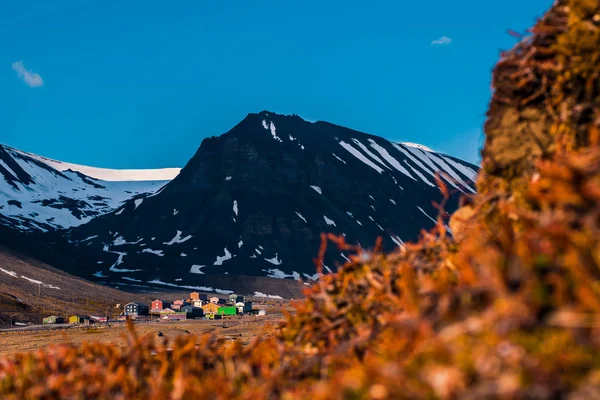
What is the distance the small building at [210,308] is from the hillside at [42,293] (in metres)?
23.0

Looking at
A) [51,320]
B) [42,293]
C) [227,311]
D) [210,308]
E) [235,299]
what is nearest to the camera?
[51,320]

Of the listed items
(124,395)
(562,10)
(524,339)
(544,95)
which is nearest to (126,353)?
(124,395)

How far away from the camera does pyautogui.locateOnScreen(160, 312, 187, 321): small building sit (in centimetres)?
14002

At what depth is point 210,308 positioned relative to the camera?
158500 mm

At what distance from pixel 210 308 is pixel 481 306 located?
159554 mm

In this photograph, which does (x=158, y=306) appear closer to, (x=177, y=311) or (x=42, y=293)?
(x=177, y=311)

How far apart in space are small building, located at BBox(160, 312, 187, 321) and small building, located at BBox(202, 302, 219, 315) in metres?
9.98

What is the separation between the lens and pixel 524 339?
2832 millimetres

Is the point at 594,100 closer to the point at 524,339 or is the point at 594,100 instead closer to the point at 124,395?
the point at 524,339

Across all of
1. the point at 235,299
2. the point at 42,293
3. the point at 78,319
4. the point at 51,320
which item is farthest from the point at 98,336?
the point at 235,299

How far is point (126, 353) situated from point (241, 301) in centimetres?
17031

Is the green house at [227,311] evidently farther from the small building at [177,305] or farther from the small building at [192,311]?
the small building at [177,305]

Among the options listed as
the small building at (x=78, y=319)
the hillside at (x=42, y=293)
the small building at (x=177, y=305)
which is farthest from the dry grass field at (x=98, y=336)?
the small building at (x=177, y=305)

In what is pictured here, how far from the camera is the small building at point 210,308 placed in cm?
15625
